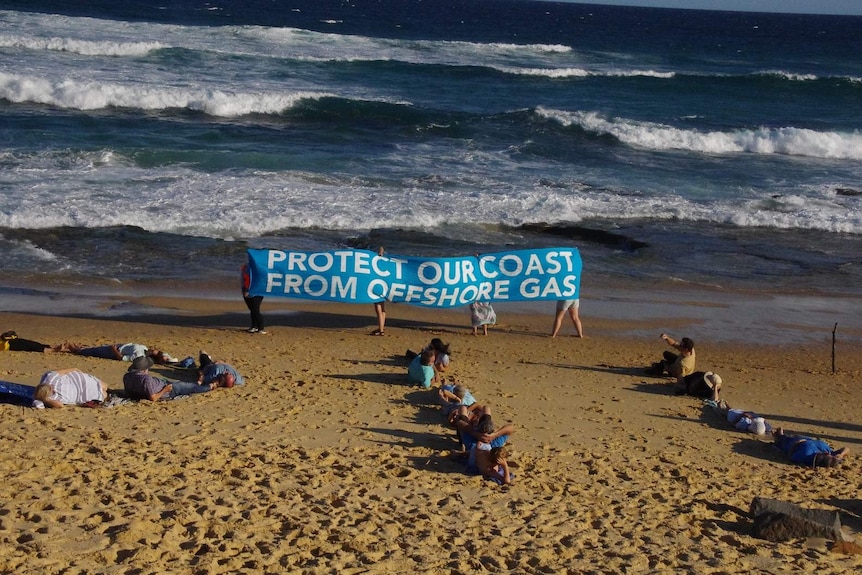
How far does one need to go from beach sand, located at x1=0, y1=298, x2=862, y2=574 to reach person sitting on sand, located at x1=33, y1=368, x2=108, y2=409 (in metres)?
0.21

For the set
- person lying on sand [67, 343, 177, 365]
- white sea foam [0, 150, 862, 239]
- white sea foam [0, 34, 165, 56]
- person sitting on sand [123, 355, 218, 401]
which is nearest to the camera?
person sitting on sand [123, 355, 218, 401]

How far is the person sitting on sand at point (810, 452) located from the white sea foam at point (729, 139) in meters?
22.4

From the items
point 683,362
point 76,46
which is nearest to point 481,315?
point 683,362

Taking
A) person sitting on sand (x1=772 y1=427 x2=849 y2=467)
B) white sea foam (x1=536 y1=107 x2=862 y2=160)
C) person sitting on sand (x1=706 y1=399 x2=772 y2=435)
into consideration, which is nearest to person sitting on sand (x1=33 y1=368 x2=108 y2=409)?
person sitting on sand (x1=706 y1=399 x2=772 y2=435)

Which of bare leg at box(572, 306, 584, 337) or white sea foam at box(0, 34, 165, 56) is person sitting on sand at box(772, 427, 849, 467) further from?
white sea foam at box(0, 34, 165, 56)

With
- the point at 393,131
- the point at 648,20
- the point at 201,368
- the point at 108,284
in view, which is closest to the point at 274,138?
the point at 393,131

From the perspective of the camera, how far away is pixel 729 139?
33219mm

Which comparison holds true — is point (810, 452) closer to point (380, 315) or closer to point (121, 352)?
point (380, 315)

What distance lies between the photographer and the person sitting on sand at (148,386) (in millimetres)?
11070

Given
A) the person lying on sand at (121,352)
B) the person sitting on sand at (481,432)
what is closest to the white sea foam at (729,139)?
the person lying on sand at (121,352)

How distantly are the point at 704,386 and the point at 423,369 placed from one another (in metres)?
3.43

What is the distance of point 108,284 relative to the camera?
16469 mm

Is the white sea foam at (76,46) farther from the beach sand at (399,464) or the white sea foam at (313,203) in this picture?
the beach sand at (399,464)

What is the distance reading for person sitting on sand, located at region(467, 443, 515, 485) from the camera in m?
9.47
